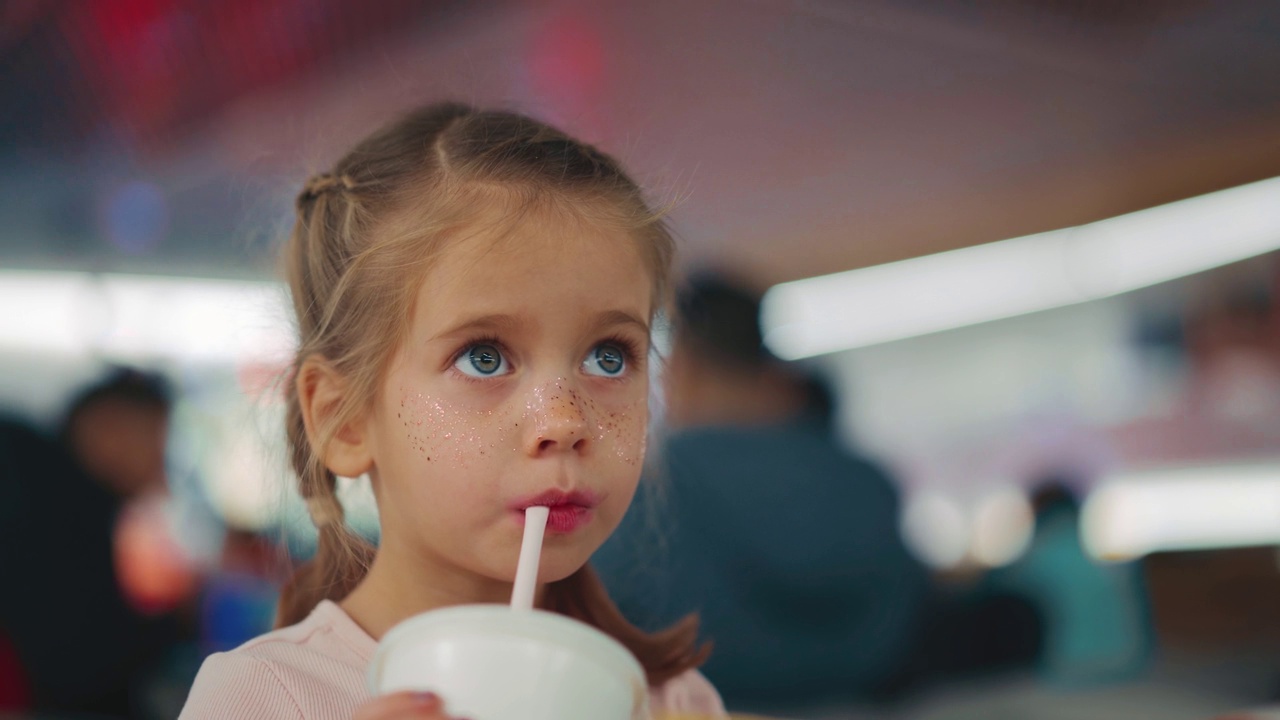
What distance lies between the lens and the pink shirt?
0.67 m

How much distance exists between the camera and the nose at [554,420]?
0.66 meters

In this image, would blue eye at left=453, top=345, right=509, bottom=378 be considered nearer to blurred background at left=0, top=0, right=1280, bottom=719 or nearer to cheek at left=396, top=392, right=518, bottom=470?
cheek at left=396, top=392, right=518, bottom=470

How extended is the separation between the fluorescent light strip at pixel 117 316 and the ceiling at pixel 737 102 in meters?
0.06

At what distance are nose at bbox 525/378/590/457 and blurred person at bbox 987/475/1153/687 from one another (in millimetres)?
2165

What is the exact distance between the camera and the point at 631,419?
0.73 metres

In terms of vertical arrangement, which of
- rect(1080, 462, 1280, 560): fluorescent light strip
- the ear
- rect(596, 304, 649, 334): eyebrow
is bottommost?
the ear

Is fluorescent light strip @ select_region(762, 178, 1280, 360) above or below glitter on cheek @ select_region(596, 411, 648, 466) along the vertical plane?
above

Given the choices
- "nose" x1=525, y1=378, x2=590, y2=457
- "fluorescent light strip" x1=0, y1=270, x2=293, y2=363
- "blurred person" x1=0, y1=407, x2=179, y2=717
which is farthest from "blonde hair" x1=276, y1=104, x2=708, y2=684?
"fluorescent light strip" x1=0, y1=270, x2=293, y2=363

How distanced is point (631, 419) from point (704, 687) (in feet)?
1.03

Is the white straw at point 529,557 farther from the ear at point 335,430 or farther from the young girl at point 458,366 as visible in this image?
the ear at point 335,430

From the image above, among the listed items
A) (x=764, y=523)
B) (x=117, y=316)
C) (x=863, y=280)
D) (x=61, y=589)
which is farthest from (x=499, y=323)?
(x=863, y=280)

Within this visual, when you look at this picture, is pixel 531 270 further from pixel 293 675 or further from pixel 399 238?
pixel 293 675

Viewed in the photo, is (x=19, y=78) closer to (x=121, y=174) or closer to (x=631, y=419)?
(x=121, y=174)

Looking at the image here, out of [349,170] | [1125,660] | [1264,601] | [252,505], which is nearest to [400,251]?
[349,170]
